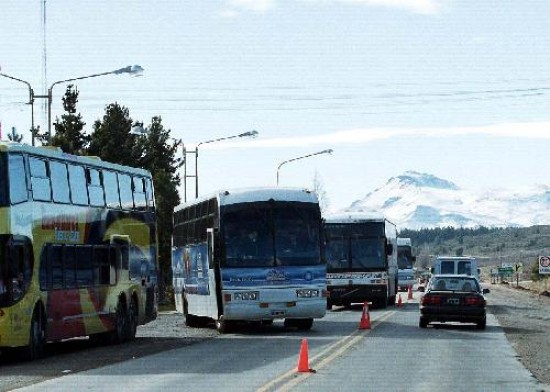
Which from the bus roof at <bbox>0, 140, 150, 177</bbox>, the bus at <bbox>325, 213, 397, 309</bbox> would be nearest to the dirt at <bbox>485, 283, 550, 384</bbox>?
the bus at <bbox>325, 213, 397, 309</bbox>

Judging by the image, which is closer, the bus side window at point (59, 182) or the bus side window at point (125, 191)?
the bus side window at point (59, 182)

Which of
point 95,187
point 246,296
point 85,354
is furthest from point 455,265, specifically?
point 85,354

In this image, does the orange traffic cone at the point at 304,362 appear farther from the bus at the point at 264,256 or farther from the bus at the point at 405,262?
the bus at the point at 405,262

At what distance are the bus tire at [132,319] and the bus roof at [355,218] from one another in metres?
19.2

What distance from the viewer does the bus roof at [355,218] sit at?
5288 centimetres

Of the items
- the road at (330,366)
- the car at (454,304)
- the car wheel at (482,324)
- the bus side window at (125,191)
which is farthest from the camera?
Answer: the car wheel at (482,324)

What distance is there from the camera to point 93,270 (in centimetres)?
3023

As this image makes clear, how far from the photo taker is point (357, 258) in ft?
172

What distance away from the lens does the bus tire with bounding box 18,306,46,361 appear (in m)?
25.9

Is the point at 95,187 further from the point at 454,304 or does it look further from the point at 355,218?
the point at 355,218

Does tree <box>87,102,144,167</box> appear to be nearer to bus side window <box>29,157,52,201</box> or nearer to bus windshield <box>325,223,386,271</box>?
bus windshield <box>325,223,386,271</box>

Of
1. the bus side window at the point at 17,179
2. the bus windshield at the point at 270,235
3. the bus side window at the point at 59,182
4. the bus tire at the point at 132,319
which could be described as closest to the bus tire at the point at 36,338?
the bus side window at the point at 17,179

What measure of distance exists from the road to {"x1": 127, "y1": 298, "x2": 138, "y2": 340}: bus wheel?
2.08m

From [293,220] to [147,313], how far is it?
14.3 ft
